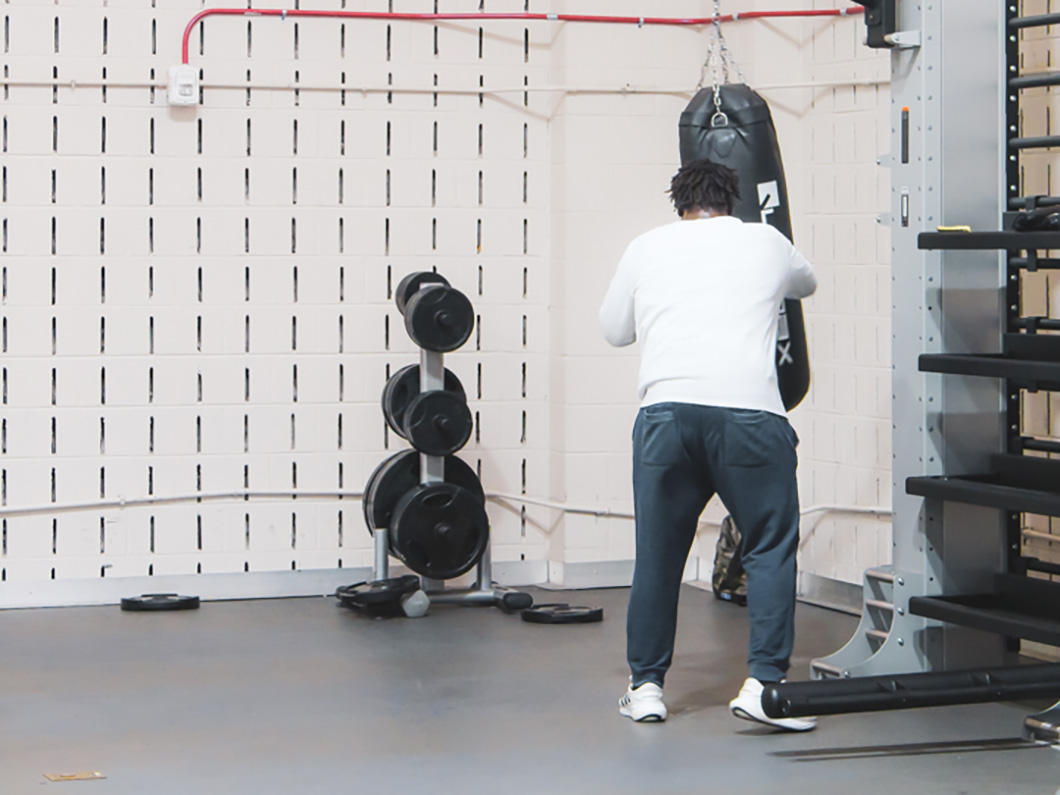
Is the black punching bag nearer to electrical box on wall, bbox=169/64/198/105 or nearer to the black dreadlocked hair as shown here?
the black dreadlocked hair

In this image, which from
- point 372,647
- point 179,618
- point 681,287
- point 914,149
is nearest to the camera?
point 681,287

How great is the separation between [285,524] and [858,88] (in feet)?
9.56

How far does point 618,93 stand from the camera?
6.30 meters

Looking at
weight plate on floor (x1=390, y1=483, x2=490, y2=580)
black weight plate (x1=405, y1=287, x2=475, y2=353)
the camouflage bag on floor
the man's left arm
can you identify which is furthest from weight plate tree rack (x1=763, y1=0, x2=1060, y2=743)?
black weight plate (x1=405, y1=287, x2=475, y2=353)

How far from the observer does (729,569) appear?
605 cm

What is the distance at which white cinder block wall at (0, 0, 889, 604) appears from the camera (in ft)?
19.4

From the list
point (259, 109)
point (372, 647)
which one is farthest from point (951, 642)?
point (259, 109)

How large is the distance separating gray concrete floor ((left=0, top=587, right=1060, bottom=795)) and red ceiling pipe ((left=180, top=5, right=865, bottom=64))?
2398 mm

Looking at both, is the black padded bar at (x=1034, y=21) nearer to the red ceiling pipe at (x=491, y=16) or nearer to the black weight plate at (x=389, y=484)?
the red ceiling pipe at (x=491, y=16)

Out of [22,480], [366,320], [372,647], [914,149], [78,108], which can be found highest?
[78,108]

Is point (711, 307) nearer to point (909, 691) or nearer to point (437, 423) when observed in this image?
point (909, 691)

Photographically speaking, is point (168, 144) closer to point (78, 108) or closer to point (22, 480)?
point (78, 108)

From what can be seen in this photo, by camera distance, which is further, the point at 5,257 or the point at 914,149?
the point at 5,257

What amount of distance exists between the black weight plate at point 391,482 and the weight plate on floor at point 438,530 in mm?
60
